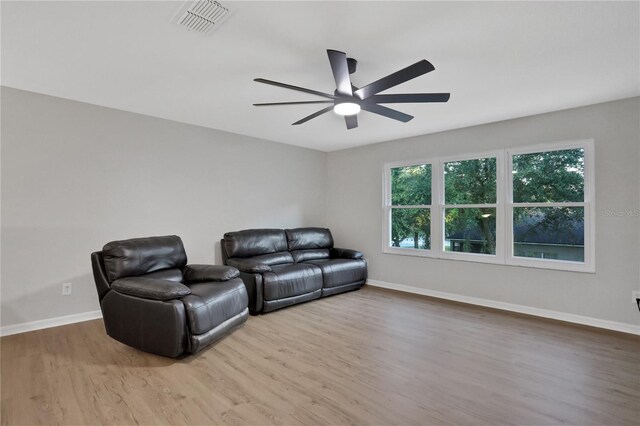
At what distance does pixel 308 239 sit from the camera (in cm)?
559

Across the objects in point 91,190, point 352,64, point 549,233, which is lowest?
point 549,233

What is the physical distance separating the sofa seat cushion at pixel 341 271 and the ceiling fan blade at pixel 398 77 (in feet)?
9.20

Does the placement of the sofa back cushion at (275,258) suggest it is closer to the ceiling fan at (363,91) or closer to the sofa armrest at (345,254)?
the sofa armrest at (345,254)

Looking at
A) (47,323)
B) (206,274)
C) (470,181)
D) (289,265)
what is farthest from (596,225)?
(47,323)

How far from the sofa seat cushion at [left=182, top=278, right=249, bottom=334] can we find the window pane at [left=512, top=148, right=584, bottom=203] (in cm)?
371

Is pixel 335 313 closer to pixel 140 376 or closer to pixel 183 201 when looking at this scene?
pixel 140 376

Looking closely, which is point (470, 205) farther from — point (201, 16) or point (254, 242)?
point (201, 16)

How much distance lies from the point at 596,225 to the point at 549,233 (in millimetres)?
468

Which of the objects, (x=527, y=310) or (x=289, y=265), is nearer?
(x=527, y=310)

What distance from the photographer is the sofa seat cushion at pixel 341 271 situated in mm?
4832

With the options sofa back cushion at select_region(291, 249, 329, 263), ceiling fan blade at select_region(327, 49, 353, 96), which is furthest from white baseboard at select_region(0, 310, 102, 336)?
ceiling fan blade at select_region(327, 49, 353, 96)

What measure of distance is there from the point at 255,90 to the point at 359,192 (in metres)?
3.17

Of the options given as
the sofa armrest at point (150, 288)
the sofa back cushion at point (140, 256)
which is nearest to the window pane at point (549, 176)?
the sofa armrest at point (150, 288)

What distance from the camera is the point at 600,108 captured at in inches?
143
